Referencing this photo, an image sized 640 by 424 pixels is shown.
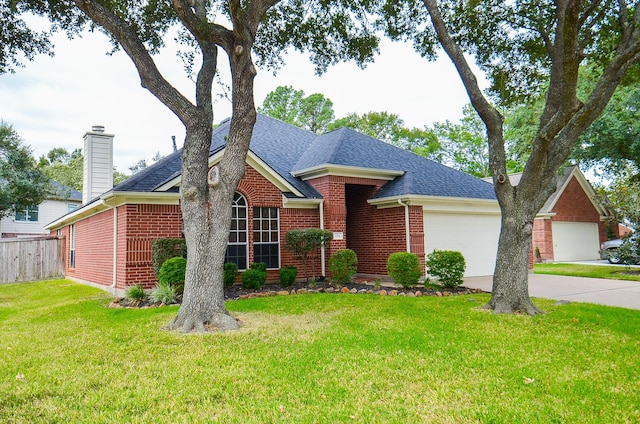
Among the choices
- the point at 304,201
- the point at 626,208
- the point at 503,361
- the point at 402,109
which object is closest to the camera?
the point at 503,361

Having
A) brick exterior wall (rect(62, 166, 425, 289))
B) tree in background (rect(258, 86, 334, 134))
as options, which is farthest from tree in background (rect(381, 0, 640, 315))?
tree in background (rect(258, 86, 334, 134))

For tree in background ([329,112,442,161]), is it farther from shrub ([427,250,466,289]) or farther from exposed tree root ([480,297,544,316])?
exposed tree root ([480,297,544,316])

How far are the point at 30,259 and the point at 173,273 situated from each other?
36.9 feet

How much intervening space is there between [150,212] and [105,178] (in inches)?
198

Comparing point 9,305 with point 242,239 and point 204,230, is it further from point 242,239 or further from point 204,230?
point 204,230

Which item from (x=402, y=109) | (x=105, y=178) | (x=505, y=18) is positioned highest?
(x=402, y=109)

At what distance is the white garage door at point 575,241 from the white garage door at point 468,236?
999 centimetres

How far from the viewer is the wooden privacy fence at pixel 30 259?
1638 centimetres

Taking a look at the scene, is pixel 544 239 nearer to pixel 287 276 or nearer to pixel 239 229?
pixel 287 276

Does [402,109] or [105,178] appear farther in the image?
[402,109]

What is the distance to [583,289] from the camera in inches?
443

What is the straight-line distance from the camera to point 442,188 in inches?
555

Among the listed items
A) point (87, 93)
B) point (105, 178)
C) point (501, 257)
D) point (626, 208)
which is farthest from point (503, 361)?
point (87, 93)

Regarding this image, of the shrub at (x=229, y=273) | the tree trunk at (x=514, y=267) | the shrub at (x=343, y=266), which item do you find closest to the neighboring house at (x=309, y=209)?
the shrub at (x=229, y=273)
